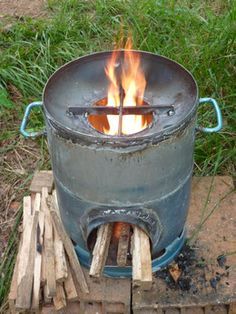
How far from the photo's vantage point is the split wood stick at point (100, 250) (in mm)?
1873

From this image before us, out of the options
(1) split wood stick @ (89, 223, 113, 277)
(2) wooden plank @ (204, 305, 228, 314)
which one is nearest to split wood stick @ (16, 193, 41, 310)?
(1) split wood stick @ (89, 223, 113, 277)

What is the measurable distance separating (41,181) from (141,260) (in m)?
0.98

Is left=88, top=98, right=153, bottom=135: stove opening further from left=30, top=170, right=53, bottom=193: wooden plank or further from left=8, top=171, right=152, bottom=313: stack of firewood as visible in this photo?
left=30, top=170, right=53, bottom=193: wooden plank

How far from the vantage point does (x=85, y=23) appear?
377 centimetres

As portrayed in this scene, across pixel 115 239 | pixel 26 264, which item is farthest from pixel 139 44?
pixel 26 264

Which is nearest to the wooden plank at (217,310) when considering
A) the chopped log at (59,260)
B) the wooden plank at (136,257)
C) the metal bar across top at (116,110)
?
the wooden plank at (136,257)

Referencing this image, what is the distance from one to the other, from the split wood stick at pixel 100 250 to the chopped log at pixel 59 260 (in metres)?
0.28

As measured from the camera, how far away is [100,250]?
1936mm

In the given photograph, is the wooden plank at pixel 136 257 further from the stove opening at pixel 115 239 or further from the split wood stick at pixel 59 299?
the split wood stick at pixel 59 299

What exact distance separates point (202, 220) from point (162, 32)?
157cm

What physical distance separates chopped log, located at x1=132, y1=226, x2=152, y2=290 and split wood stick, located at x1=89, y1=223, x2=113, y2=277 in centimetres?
11

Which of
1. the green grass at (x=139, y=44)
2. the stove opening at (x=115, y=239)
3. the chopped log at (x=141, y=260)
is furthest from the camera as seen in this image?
the green grass at (x=139, y=44)

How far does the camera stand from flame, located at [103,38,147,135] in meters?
2.03

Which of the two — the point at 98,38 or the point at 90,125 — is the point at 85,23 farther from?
the point at 90,125
